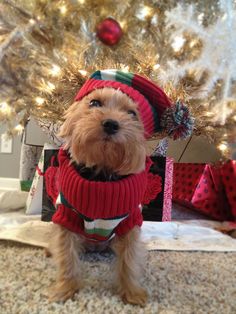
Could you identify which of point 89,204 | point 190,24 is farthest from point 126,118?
point 190,24

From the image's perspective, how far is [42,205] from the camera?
1.35 m

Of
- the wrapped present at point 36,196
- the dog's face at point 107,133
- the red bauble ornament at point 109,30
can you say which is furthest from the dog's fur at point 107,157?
the red bauble ornament at point 109,30

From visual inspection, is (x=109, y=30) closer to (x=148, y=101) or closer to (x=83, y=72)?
(x=83, y=72)

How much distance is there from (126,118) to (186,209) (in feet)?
Answer: 3.64

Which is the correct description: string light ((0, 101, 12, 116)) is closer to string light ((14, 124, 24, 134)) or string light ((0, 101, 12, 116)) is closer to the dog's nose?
string light ((14, 124, 24, 134))

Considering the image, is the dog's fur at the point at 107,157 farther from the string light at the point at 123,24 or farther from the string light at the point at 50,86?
the string light at the point at 123,24

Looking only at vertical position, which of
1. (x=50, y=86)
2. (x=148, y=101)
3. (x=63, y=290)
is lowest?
(x=63, y=290)

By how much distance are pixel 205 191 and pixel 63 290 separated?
99 centimetres

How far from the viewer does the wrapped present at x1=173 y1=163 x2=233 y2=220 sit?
1.57 meters

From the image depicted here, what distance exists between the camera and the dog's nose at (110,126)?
72 cm

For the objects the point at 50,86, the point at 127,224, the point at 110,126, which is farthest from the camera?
the point at 50,86

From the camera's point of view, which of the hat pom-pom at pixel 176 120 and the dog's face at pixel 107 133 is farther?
the hat pom-pom at pixel 176 120

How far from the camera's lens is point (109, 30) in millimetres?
1384

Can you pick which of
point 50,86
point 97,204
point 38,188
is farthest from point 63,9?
point 97,204
